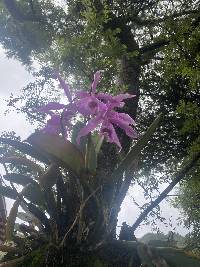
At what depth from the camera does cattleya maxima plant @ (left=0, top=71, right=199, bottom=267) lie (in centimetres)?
182

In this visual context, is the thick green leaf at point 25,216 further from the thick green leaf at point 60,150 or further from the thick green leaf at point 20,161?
the thick green leaf at point 60,150

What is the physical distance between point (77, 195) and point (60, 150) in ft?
1.28

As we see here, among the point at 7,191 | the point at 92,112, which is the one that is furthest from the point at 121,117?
the point at 7,191

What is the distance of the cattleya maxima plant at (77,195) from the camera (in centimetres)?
182

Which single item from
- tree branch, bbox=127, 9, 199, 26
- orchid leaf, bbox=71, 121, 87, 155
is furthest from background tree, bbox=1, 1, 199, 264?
→ orchid leaf, bbox=71, 121, 87, 155

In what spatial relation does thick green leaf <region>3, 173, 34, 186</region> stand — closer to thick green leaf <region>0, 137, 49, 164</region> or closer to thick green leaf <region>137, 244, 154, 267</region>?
thick green leaf <region>0, 137, 49, 164</region>

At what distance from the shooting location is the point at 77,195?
2.05m

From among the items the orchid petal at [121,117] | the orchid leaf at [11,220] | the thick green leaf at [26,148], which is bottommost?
the orchid leaf at [11,220]

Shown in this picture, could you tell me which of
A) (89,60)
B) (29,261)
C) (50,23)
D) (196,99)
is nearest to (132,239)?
(29,261)

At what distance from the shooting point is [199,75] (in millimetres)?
4512

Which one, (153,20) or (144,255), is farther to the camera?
(153,20)

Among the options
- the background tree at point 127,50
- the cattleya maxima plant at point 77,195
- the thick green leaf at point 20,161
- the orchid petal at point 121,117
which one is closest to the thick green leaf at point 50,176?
the cattleya maxima plant at point 77,195

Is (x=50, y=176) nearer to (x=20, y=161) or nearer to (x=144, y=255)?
(x=20, y=161)

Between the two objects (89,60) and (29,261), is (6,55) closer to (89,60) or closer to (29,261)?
(89,60)
